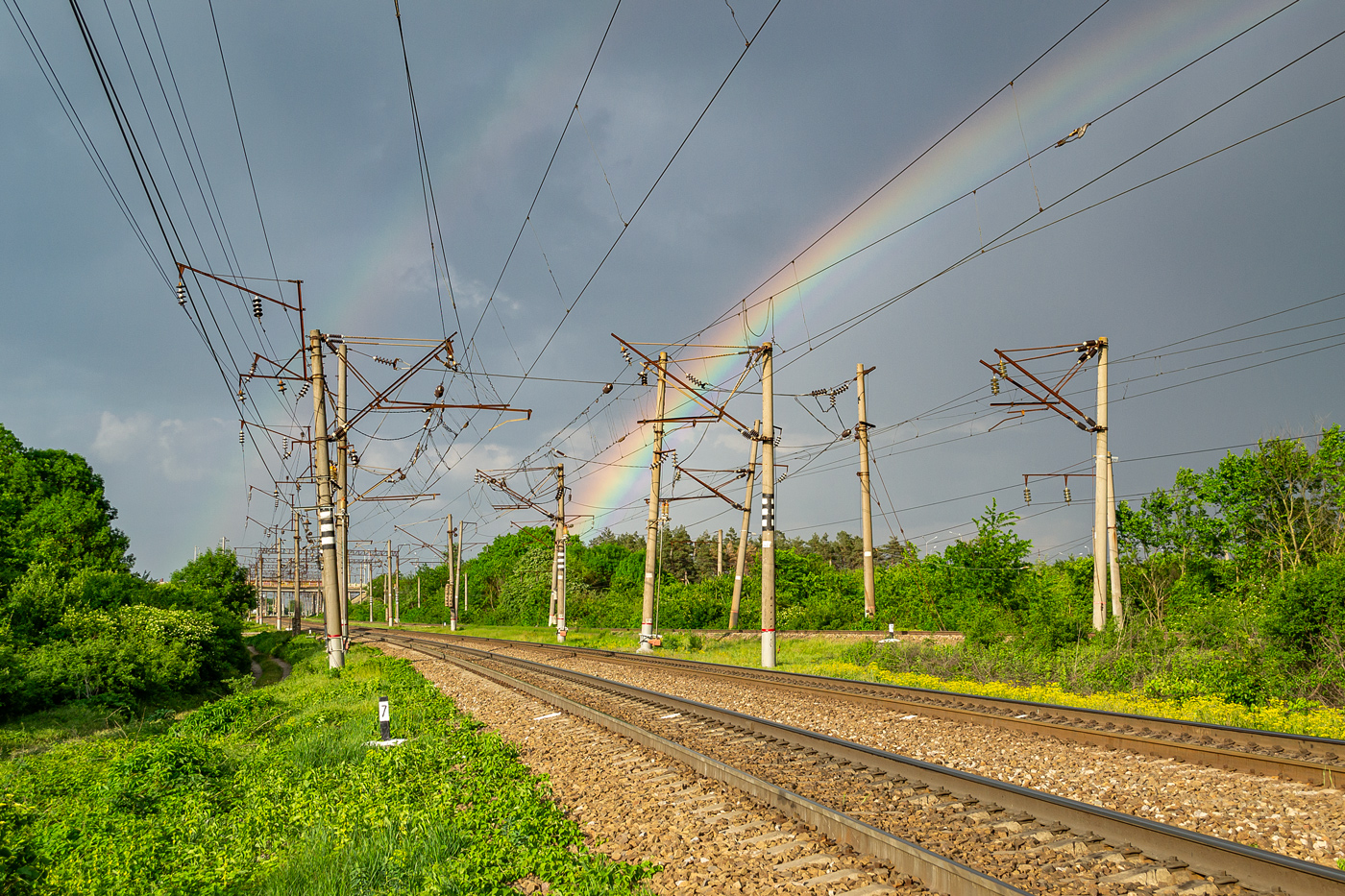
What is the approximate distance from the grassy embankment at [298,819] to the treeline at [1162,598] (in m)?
13.2

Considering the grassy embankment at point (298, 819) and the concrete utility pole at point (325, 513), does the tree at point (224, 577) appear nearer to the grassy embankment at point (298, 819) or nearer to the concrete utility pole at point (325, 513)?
the concrete utility pole at point (325, 513)

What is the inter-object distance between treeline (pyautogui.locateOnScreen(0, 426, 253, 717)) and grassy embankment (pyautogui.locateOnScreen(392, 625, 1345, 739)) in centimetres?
1744

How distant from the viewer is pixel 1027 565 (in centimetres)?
3156

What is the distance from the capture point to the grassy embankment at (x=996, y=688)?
11.7 m

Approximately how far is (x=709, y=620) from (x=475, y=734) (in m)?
39.6

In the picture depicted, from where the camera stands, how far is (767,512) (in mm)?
24359

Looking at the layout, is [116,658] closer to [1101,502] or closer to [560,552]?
[560,552]

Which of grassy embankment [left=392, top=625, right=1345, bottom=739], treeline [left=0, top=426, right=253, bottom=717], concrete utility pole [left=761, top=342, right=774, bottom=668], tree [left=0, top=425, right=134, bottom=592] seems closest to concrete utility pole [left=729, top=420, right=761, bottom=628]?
grassy embankment [left=392, top=625, right=1345, bottom=739]

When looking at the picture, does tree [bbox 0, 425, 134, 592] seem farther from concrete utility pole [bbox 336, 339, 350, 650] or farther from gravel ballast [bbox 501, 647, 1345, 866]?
gravel ballast [bbox 501, 647, 1345, 866]

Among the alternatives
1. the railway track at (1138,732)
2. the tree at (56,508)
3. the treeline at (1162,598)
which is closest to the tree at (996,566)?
the treeline at (1162,598)

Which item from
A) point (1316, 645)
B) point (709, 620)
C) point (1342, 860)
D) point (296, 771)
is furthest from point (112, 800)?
point (709, 620)

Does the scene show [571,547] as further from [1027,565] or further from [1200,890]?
[1200,890]

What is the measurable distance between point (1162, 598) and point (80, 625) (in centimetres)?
3586

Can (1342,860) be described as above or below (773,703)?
above
